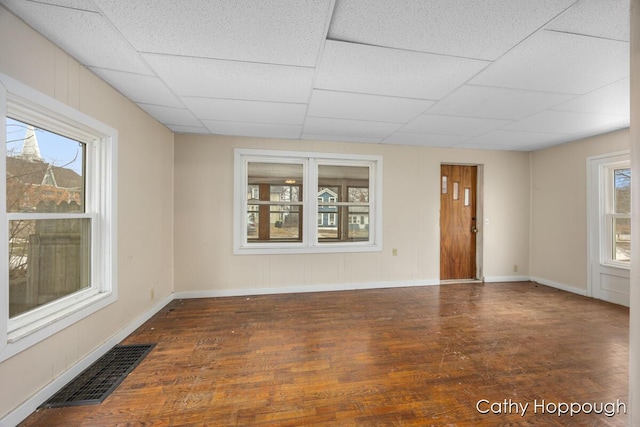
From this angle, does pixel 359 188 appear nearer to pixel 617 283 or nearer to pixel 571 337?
pixel 571 337

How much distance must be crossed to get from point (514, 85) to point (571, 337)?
2539 millimetres

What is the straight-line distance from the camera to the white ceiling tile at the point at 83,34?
1507mm

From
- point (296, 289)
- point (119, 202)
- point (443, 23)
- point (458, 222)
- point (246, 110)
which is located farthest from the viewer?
point (458, 222)

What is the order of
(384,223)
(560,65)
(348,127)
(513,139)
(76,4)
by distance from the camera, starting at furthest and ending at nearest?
(384,223) < (513,139) < (348,127) < (560,65) < (76,4)

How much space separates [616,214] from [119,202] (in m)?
6.17

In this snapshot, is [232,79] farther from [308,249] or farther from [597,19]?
[308,249]

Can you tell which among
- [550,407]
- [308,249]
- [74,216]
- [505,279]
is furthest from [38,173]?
[505,279]

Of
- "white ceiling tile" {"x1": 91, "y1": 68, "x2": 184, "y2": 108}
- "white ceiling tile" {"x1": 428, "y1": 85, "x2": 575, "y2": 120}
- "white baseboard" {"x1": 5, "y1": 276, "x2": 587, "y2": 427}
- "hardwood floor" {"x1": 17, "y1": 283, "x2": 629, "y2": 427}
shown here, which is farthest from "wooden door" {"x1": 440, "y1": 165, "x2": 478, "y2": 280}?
"white ceiling tile" {"x1": 91, "y1": 68, "x2": 184, "y2": 108}

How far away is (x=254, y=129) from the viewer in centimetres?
363

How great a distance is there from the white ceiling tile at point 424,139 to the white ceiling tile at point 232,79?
1868 mm

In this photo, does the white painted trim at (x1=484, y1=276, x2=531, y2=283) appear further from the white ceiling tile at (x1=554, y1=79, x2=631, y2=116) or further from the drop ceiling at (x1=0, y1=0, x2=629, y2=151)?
the white ceiling tile at (x1=554, y1=79, x2=631, y2=116)

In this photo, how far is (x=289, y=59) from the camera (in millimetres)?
1935

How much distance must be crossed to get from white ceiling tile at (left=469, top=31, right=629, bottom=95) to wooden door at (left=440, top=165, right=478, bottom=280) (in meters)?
2.38

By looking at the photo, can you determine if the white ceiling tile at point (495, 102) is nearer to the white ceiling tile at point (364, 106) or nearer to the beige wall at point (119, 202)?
the white ceiling tile at point (364, 106)
